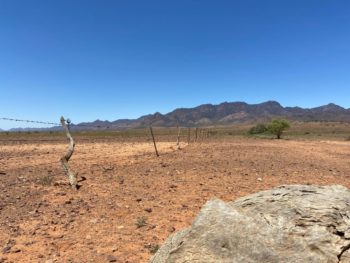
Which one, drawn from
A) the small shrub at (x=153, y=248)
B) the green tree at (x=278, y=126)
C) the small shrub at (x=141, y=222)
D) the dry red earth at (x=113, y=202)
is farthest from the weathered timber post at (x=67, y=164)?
the green tree at (x=278, y=126)

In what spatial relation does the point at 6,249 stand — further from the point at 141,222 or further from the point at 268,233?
the point at 268,233

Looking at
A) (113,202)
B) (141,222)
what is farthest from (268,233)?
(113,202)

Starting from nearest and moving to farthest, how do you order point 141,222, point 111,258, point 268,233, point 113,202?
point 268,233
point 111,258
point 141,222
point 113,202

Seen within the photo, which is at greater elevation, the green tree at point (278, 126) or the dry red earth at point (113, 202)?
the green tree at point (278, 126)

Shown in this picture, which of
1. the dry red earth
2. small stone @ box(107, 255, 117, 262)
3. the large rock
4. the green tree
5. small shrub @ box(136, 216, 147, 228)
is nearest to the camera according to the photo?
the large rock

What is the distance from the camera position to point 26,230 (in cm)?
863

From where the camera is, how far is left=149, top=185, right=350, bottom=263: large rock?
4.46 metres

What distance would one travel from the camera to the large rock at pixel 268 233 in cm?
446

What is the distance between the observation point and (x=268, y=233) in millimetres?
4617

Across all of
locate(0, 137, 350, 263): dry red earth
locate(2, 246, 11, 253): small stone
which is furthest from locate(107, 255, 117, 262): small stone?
locate(2, 246, 11, 253): small stone

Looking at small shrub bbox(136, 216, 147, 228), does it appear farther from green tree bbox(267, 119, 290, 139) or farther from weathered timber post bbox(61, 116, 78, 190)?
green tree bbox(267, 119, 290, 139)

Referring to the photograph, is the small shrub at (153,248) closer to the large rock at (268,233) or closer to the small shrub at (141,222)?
the small shrub at (141,222)

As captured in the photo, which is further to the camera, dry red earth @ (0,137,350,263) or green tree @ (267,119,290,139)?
green tree @ (267,119,290,139)

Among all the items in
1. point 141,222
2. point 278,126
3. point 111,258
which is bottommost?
point 111,258
